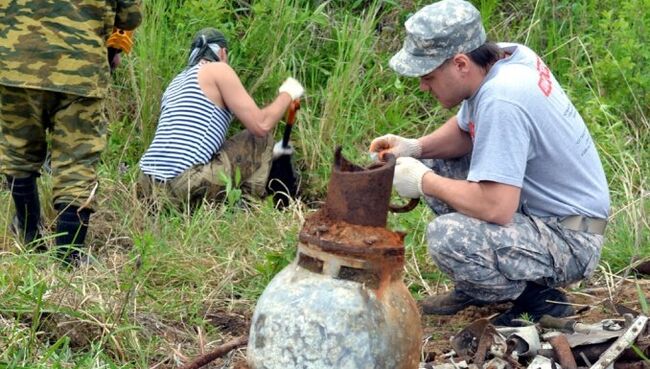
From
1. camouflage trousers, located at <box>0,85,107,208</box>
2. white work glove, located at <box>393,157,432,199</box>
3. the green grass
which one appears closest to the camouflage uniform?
camouflage trousers, located at <box>0,85,107,208</box>

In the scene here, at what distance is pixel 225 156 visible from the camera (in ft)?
20.7

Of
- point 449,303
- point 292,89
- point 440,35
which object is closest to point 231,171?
point 292,89

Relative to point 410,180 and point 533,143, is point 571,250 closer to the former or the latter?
point 533,143

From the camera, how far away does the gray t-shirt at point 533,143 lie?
393 centimetres

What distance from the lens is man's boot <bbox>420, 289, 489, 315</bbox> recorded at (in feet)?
14.7

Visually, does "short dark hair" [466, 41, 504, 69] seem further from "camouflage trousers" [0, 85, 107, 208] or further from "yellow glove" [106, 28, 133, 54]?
"yellow glove" [106, 28, 133, 54]

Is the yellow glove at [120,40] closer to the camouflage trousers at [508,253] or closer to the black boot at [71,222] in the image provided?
the black boot at [71,222]

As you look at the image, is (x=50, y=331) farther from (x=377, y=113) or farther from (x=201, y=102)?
(x=377, y=113)

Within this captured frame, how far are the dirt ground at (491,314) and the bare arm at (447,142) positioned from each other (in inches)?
A: 24.8

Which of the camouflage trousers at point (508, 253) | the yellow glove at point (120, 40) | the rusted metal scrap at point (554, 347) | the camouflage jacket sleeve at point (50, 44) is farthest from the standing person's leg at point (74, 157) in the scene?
the rusted metal scrap at point (554, 347)

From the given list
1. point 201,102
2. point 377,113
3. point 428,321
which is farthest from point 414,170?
point 377,113

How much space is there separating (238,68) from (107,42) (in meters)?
1.82

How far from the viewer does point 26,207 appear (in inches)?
214

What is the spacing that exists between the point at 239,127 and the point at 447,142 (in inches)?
98.9
